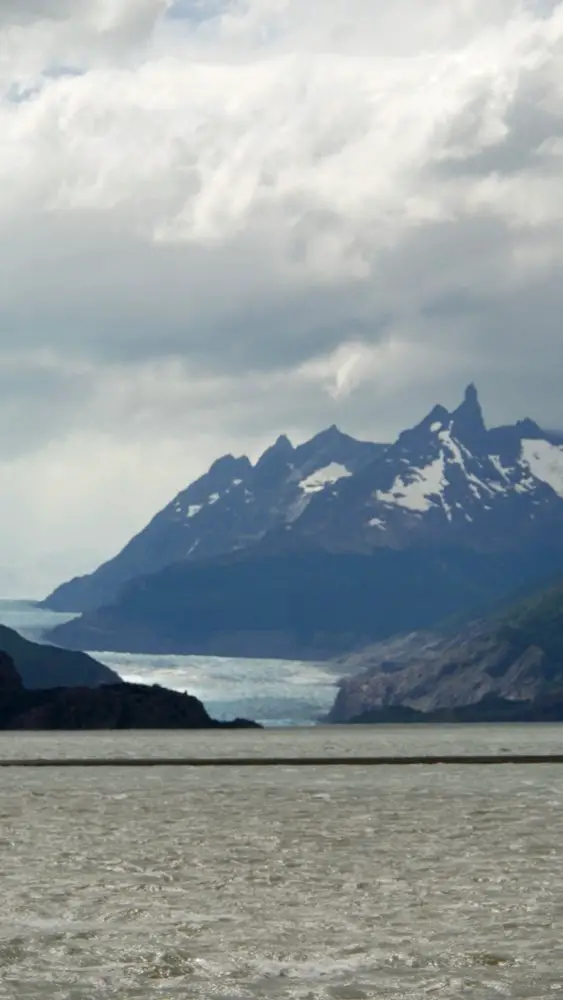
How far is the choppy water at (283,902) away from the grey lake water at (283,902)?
0.08 m

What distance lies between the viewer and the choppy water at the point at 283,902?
27891mm

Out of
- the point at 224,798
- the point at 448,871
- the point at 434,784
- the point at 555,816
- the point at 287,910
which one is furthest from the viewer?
the point at 434,784

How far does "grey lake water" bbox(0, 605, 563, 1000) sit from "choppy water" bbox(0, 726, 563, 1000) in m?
0.08

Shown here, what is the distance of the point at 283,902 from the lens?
40469 millimetres

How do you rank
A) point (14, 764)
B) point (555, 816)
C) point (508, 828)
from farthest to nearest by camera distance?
point (14, 764) < point (555, 816) < point (508, 828)

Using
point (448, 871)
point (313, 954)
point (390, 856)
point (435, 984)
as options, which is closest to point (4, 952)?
point (313, 954)

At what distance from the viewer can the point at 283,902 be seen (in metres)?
40.5

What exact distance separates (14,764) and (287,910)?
154m

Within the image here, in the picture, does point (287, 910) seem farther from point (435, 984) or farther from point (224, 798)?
point (224, 798)

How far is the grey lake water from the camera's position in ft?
→ 91.4

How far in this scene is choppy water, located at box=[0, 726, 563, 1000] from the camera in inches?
1098

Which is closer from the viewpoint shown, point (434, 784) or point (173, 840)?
point (173, 840)

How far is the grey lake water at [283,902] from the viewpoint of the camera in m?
27.8

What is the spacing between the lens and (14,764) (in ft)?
616
